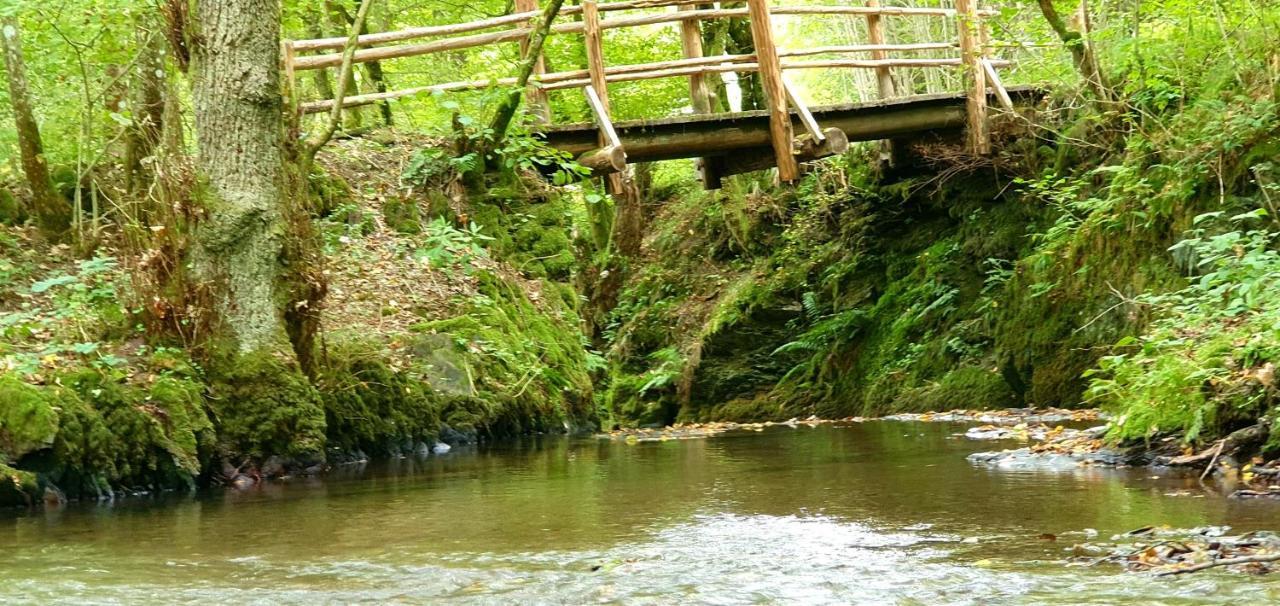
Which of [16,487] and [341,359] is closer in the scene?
[16,487]

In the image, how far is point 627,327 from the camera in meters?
19.3

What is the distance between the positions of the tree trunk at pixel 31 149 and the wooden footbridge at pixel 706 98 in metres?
2.33

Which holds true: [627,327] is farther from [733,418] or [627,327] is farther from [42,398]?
[42,398]

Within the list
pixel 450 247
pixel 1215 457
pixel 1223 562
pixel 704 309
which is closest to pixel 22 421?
pixel 450 247

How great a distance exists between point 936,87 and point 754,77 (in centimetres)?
496

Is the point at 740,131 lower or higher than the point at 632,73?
lower

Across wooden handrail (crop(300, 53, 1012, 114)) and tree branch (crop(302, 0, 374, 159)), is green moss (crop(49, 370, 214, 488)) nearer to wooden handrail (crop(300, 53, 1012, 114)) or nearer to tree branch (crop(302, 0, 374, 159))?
tree branch (crop(302, 0, 374, 159))

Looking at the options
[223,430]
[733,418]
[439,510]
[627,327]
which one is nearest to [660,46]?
[627,327]

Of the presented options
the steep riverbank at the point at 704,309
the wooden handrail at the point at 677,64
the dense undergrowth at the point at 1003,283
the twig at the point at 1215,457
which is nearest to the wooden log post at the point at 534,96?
the wooden handrail at the point at 677,64

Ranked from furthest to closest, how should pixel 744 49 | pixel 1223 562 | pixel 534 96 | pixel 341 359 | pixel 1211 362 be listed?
1. pixel 744 49
2. pixel 534 96
3. pixel 341 359
4. pixel 1211 362
5. pixel 1223 562

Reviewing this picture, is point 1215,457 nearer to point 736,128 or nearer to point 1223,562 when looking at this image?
point 1223,562

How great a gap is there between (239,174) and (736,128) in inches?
274

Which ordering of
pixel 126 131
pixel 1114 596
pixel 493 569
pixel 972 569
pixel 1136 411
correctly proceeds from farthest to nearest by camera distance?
1. pixel 126 131
2. pixel 1136 411
3. pixel 493 569
4. pixel 972 569
5. pixel 1114 596

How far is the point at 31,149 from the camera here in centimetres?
1045
